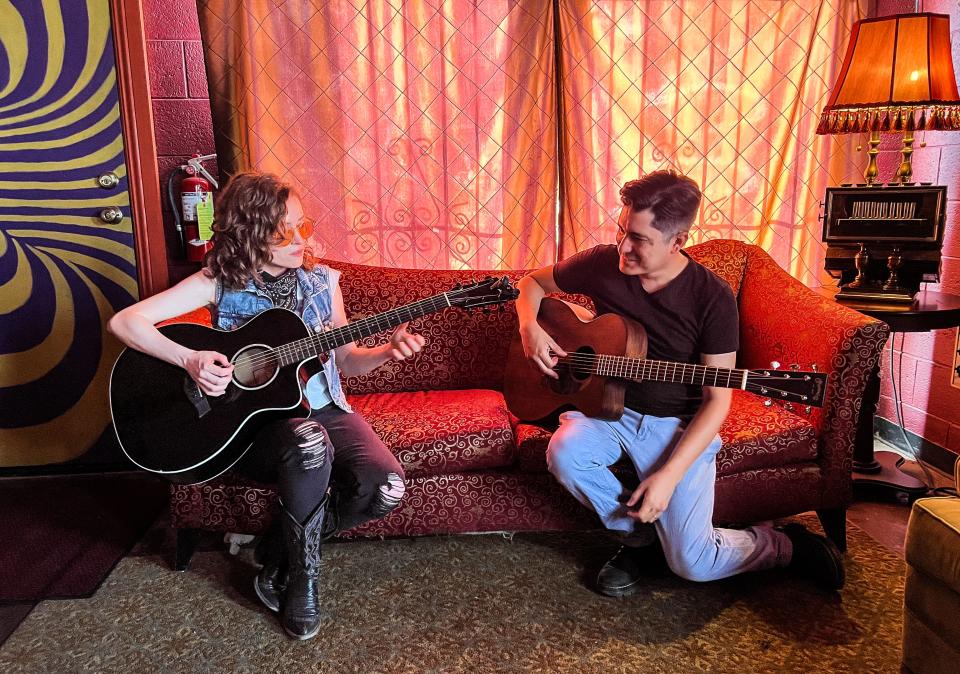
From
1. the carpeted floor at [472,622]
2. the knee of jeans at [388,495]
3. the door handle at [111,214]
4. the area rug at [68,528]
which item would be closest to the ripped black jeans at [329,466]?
the knee of jeans at [388,495]

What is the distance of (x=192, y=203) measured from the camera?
2.56 m

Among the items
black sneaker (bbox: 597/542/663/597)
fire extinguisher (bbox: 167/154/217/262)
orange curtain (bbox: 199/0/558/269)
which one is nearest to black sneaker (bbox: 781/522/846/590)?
black sneaker (bbox: 597/542/663/597)

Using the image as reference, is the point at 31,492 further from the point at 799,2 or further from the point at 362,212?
the point at 799,2

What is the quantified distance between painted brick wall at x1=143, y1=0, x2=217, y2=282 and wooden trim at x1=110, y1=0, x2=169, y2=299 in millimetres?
73

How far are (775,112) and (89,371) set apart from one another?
105 inches

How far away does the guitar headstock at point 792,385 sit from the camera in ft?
5.07

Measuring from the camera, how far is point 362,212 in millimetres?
2680

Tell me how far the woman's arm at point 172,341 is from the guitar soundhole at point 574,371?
0.81m

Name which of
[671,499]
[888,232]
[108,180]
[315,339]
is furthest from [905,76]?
[108,180]

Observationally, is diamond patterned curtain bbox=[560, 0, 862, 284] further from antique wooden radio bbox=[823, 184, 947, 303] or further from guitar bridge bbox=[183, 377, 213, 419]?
guitar bridge bbox=[183, 377, 213, 419]

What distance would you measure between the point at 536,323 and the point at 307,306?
60 cm

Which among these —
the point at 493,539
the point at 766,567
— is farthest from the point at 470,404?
the point at 766,567

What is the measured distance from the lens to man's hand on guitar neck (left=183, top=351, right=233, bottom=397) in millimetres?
1653

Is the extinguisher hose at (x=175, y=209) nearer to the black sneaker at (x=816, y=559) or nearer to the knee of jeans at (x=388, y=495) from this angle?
the knee of jeans at (x=388, y=495)
